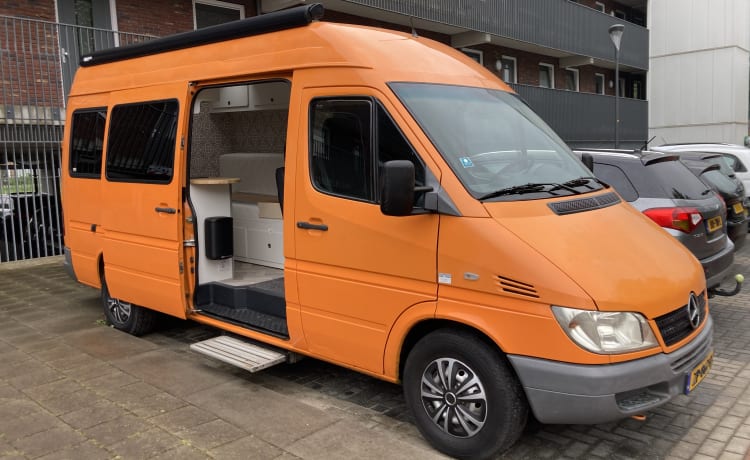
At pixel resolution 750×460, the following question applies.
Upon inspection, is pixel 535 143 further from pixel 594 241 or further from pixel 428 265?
pixel 428 265

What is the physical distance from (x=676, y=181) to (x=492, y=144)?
3.14 m

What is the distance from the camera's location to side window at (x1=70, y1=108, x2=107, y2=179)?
6.28 meters

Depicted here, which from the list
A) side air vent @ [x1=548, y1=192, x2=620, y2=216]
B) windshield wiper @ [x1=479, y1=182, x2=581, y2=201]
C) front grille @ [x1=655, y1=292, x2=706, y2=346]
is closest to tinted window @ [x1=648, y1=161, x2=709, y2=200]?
side air vent @ [x1=548, y1=192, x2=620, y2=216]

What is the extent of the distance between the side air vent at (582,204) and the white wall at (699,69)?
2580 cm

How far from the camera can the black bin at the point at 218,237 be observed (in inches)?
219

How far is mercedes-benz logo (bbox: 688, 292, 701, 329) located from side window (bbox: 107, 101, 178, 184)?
415cm

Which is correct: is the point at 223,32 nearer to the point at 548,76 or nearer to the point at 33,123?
the point at 33,123

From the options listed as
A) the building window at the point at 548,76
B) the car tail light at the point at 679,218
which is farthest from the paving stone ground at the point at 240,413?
the building window at the point at 548,76

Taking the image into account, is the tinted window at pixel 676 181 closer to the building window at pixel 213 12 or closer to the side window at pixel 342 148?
the side window at pixel 342 148

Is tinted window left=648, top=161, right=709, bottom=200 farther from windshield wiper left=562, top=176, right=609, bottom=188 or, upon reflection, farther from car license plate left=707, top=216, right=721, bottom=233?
windshield wiper left=562, top=176, right=609, bottom=188

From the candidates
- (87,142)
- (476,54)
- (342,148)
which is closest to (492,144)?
(342,148)

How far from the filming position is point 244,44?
479cm

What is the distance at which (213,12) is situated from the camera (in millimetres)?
12727

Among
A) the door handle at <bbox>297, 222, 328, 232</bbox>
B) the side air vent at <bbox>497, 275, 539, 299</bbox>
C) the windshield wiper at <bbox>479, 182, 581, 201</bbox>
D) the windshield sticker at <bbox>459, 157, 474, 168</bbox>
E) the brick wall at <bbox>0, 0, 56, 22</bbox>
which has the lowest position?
the side air vent at <bbox>497, 275, 539, 299</bbox>
